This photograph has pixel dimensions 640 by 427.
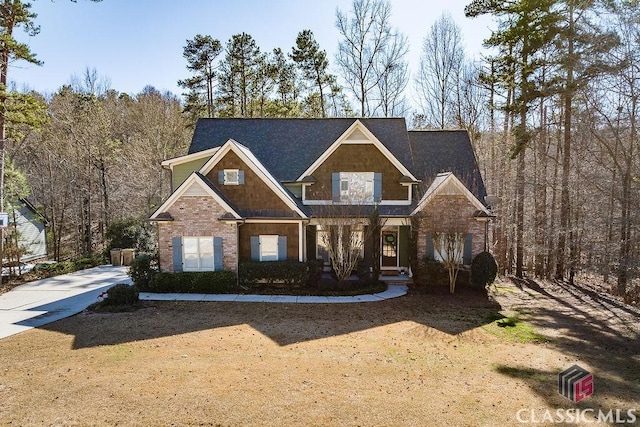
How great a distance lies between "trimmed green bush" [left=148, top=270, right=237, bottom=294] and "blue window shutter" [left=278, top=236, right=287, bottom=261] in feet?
7.91

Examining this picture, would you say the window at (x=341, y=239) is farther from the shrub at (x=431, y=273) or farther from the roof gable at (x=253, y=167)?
the shrub at (x=431, y=273)

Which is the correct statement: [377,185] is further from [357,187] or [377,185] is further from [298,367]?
[298,367]

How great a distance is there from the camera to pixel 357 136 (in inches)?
753

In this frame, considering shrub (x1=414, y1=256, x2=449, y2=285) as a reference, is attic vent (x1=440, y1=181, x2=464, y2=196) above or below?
above

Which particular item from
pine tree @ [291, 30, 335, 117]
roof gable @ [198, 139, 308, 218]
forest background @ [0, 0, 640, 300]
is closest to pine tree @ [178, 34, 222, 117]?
forest background @ [0, 0, 640, 300]

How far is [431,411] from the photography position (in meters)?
6.77

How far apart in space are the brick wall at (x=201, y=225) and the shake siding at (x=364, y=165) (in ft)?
17.8

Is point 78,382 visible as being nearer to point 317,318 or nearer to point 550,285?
point 317,318

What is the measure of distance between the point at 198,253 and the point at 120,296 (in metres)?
3.76

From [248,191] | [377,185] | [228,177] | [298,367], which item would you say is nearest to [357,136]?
[377,185]

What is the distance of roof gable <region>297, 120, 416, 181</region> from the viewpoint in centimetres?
1889

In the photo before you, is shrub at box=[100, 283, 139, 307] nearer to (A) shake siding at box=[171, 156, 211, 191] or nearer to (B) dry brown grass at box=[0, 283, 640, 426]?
(B) dry brown grass at box=[0, 283, 640, 426]

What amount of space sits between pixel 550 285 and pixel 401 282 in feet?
27.0

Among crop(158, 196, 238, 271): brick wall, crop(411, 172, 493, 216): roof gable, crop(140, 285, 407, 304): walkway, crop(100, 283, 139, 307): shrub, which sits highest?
crop(411, 172, 493, 216): roof gable
